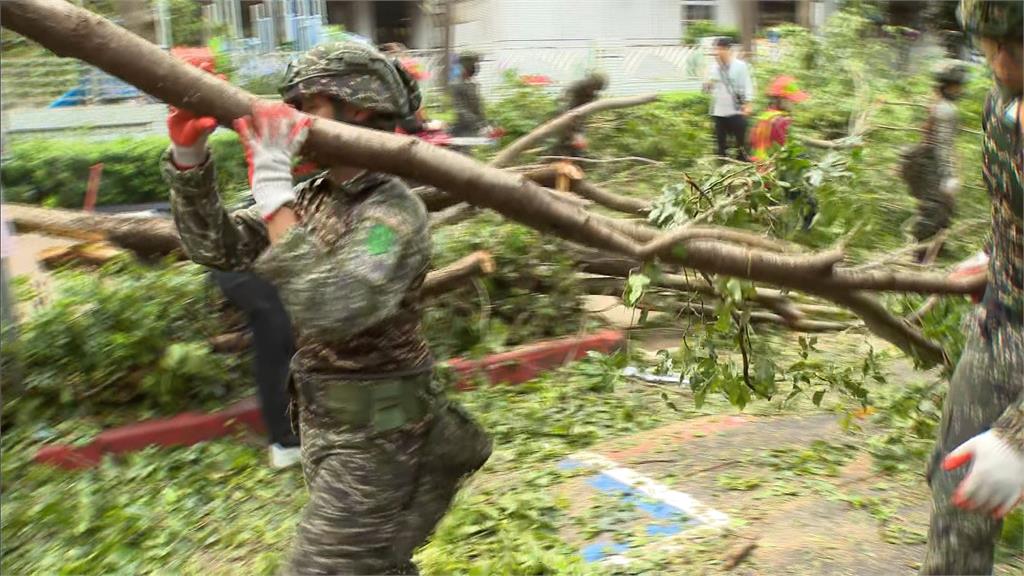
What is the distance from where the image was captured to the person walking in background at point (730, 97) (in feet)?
34.5

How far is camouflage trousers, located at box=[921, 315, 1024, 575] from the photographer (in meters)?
2.31

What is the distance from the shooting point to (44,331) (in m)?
4.38

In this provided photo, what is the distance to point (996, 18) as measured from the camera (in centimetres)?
214

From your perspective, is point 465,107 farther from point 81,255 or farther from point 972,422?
point 972,422

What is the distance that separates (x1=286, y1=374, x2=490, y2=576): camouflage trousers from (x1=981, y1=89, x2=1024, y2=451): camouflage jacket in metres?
1.52

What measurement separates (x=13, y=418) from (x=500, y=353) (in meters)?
2.68

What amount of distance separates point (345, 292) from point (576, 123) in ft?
14.6

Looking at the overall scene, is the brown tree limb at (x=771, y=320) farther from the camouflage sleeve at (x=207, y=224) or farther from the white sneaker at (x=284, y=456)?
the camouflage sleeve at (x=207, y=224)

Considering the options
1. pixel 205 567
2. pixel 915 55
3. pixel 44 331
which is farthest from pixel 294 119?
pixel 915 55

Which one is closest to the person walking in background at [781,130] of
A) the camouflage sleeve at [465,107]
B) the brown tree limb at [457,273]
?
the brown tree limb at [457,273]

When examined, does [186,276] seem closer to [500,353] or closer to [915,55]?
[500,353]

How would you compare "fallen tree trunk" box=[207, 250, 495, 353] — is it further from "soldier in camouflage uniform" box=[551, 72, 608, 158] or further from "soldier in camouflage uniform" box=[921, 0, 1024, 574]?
"soldier in camouflage uniform" box=[921, 0, 1024, 574]

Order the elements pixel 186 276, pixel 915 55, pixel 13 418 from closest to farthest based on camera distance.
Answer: pixel 13 418, pixel 186 276, pixel 915 55

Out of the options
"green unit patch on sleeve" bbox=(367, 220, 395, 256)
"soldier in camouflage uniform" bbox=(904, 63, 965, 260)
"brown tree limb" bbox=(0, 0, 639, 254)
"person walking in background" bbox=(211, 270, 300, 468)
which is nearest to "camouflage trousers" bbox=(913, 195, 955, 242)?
"soldier in camouflage uniform" bbox=(904, 63, 965, 260)
